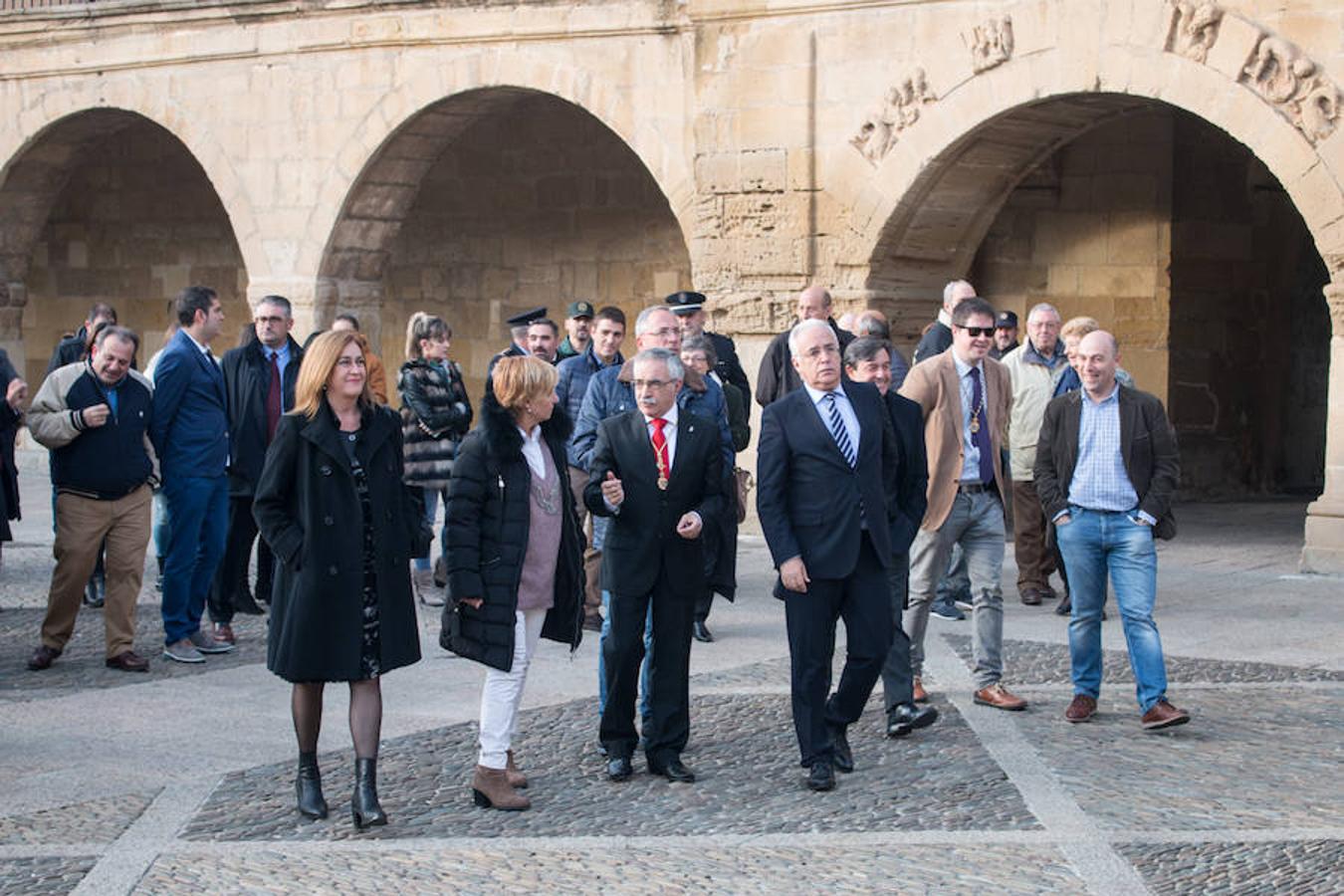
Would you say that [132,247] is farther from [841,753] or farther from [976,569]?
[841,753]

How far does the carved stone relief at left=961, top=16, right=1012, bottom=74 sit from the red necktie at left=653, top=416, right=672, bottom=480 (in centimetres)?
668

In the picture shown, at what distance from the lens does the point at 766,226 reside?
46.5 ft

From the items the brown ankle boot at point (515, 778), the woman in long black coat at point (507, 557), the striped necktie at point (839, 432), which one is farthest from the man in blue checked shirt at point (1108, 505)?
the brown ankle boot at point (515, 778)

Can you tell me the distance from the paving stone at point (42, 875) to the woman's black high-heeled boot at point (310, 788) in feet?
2.27

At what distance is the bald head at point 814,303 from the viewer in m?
10.7

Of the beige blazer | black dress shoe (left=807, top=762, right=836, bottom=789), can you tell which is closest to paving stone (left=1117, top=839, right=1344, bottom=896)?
black dress shoe (left=807, top=762, right=836, bottom=789)

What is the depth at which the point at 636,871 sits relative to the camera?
5852 millimetres

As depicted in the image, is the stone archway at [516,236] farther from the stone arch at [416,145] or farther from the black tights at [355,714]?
the black tights at [355,714]

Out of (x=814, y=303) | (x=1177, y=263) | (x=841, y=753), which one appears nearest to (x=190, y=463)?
(x=814, y=303)

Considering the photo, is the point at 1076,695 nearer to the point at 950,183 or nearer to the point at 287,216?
the point at 950,183

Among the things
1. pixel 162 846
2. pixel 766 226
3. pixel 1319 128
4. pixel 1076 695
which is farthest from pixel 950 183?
pixel 162 846

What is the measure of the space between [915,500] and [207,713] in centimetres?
287

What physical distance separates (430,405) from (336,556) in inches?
167

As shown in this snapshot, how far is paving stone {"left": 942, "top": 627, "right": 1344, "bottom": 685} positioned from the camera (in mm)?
8797
